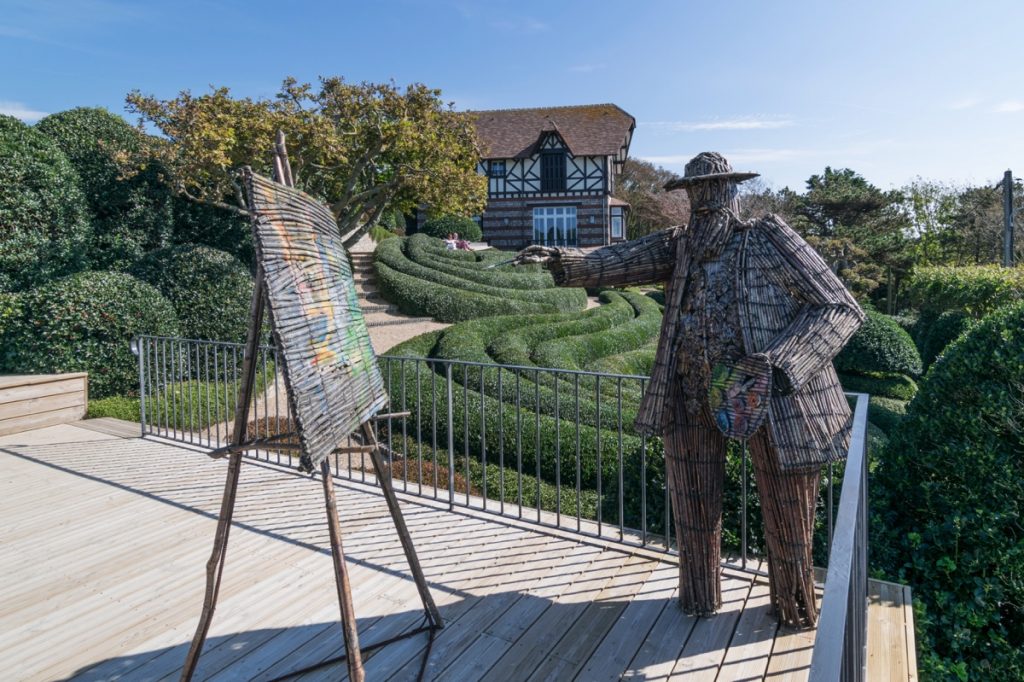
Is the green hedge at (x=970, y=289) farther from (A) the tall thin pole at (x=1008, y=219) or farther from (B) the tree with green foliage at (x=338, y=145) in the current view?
(B) the tree with green foliage at (x=338, y=145)

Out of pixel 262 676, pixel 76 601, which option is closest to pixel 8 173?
pixel 76 601

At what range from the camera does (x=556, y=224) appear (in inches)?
1059

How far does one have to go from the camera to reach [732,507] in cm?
387

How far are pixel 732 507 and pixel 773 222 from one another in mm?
2088

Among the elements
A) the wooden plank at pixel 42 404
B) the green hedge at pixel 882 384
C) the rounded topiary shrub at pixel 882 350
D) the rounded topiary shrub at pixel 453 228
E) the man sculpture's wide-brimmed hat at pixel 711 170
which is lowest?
the green hedge at pixel 882 384

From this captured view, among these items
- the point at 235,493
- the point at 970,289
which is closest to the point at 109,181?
the point at 235,493

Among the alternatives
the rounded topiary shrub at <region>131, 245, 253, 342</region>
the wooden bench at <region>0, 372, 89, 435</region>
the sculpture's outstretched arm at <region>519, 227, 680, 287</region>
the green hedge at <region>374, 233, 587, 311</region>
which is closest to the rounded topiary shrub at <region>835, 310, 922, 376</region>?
the green hedge at <region>374, 233, 587, 311</region>

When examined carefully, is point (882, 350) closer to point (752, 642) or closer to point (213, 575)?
point (752, 642)

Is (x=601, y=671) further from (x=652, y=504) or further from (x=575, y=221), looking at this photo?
(x=575, y=221)

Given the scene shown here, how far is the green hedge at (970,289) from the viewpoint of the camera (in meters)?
12.1

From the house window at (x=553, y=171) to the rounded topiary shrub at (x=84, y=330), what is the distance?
2011cm

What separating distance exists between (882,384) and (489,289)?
881cm

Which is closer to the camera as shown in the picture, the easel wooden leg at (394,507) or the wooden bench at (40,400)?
the easel wooden leg at (394,507)

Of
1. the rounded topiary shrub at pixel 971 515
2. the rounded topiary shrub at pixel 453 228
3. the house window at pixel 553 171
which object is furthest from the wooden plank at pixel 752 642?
the house window at pixel 553 171
